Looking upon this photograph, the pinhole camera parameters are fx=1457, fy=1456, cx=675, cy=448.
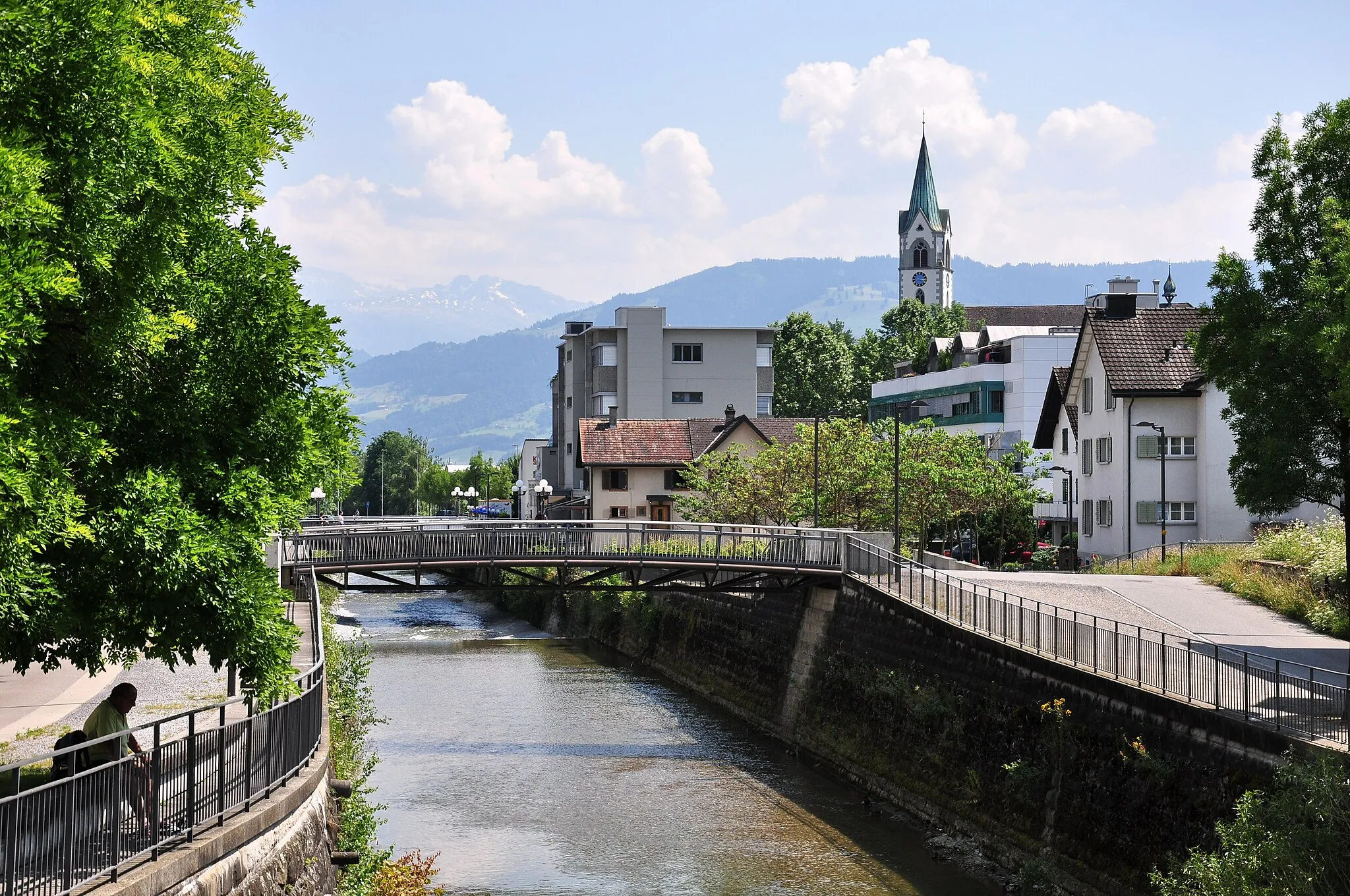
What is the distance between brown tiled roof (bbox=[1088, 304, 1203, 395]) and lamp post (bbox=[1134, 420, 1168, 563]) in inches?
61.0

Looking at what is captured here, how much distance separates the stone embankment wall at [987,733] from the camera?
21594mm

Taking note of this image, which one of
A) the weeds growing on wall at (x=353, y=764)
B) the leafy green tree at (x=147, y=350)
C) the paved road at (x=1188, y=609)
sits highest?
the leafy green tree at (x=147, y=350)

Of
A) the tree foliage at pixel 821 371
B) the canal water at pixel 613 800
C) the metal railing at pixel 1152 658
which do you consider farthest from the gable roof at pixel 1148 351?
the tree foliage at pixel 821 371

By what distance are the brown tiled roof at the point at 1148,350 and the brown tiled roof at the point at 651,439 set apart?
22.8m

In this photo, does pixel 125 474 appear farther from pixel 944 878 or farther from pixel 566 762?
pixel 566 762

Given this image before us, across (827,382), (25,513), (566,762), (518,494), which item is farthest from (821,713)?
(827,382)

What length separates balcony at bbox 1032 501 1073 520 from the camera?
6994 cm

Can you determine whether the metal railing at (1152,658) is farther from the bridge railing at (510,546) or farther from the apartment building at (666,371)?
the apartment building at (666,371)

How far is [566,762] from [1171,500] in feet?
88.0

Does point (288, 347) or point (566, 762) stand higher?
point (288, 347)

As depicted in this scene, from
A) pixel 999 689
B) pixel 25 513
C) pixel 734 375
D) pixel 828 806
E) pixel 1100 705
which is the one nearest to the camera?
pixel 25 513

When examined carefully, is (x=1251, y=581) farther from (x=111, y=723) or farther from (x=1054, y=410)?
(x=111, y=723)

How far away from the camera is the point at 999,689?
28.4 metres

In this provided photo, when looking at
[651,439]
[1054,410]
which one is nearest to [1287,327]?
[1054,410]
